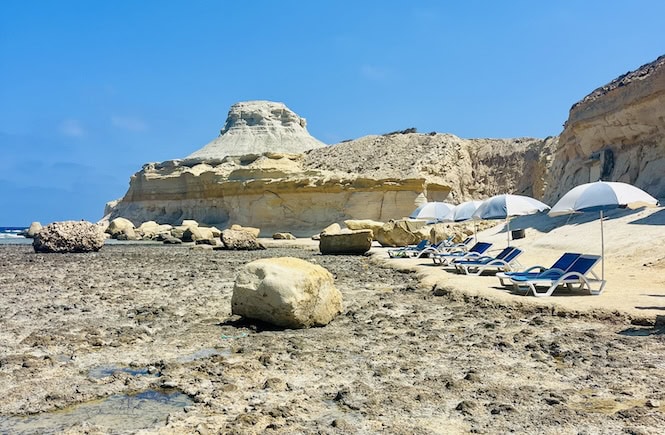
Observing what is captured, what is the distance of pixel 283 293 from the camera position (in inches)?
299

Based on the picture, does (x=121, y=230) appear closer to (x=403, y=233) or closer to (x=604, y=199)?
(x=403, y=233)

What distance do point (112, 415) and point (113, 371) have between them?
4.65 feet

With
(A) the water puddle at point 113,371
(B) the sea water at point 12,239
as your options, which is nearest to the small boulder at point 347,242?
(A) the water puddle at point 113,371

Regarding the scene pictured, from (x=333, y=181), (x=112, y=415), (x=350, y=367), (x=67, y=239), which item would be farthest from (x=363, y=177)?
(x=112, y=415)

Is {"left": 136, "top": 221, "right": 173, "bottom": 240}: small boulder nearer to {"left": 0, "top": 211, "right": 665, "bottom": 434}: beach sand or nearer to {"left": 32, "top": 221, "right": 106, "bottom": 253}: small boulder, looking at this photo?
{"left": 32, "top": 221, "right": 106, "bottom": 253}: small boulder

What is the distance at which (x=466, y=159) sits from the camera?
166ft

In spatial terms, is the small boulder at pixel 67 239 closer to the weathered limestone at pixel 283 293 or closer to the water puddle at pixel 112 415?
the weathered limestone at pixel 283 293

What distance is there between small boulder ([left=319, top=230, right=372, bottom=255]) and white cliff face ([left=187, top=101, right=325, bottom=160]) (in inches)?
1968

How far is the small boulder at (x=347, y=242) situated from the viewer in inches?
897

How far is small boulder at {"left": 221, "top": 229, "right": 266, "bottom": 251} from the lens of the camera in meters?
27.7

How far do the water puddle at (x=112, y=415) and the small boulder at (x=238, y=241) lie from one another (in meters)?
22.8

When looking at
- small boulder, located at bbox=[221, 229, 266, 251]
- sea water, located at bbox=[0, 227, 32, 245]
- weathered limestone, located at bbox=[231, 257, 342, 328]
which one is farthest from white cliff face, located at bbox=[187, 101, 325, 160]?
weathered limestone, located at bbox=[231, 257, 342, 328]

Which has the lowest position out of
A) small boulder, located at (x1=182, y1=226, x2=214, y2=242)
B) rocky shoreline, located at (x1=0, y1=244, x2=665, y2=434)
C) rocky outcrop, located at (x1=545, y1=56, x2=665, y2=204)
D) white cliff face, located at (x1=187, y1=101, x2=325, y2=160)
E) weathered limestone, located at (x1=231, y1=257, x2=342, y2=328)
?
rocky shoreline, located at (x1=0, y1=244, x2=665, y2=434)

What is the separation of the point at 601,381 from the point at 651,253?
31.5ft
